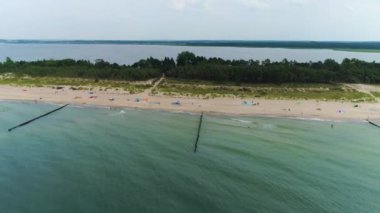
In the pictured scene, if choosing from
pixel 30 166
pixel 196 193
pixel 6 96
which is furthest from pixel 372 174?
pixel 6 96

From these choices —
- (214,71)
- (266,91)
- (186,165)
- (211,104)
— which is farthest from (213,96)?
(186,165)

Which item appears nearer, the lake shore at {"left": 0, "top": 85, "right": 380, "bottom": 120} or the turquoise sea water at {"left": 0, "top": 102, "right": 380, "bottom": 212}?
the turquoise sea water at {"left": 0, "top": 102, "right": 380, "bottom": 212}

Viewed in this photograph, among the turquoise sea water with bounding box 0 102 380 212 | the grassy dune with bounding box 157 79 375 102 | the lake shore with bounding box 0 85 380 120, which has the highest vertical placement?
the grassy dune with bounding box 157 79 375 102

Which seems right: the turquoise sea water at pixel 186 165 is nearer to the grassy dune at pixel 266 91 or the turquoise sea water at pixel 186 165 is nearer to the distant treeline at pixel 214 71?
the grassy dune at pixel 266 91

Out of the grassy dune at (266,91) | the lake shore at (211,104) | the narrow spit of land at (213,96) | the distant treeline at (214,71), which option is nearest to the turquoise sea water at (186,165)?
the lake shore at (211,104)

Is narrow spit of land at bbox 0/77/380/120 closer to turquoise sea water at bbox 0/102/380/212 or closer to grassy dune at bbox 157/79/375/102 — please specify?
grassy dune at bbox 157/79/375/102

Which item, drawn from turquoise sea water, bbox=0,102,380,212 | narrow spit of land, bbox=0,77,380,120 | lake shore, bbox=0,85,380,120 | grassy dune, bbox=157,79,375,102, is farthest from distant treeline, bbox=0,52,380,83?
turquoise sea water, bbox=0,102,380,212

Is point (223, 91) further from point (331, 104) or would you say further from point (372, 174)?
point (372, 174)
